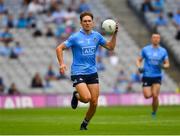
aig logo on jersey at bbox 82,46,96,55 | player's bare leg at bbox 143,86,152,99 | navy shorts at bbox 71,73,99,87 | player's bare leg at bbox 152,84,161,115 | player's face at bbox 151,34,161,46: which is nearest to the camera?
navy shorts at bbox 71,73,99,87

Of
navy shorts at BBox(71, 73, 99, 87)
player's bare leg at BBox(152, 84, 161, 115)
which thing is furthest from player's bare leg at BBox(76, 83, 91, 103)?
player's bare leg at BBox(152, 84, 161, 115)

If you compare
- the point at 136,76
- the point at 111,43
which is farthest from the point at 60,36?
the point at 111,43

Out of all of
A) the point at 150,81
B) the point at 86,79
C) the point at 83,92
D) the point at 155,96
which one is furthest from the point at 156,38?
the point at 83,92

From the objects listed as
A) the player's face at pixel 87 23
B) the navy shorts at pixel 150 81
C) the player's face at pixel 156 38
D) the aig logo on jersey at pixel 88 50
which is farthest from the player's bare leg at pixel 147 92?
the player's face at pixel 87 23

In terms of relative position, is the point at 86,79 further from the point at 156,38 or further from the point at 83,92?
the point at 156,38

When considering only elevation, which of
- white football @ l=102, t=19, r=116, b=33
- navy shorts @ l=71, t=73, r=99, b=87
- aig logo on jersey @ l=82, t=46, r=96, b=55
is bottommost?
navy shorts @ l=71, t=73, r=99, b=87

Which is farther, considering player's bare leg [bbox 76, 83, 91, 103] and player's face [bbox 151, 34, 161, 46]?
player's face [bbox 151, 34, 161, 46]

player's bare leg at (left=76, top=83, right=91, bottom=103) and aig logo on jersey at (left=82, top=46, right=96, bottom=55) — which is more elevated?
aig logo on jersey at (left=82, top=46, right=96, bottom=55)

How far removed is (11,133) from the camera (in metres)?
19.3

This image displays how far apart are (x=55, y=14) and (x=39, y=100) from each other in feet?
25.9

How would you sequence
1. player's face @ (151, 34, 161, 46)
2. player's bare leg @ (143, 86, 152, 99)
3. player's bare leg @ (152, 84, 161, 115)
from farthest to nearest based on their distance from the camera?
player's bare leg @ (143, 86, 152, 99)
player's face @ (151, 34, 161, 46)
player's bare leg @ (152, 84, 161, 115)

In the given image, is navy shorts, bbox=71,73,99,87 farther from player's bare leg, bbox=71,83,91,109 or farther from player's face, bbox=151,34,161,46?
player's face, bbox=151,34,161,46

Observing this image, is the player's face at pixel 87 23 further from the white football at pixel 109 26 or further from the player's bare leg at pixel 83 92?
the player's bare leg at pixel 83 92

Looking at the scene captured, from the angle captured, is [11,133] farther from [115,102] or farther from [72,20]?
[72,20]
